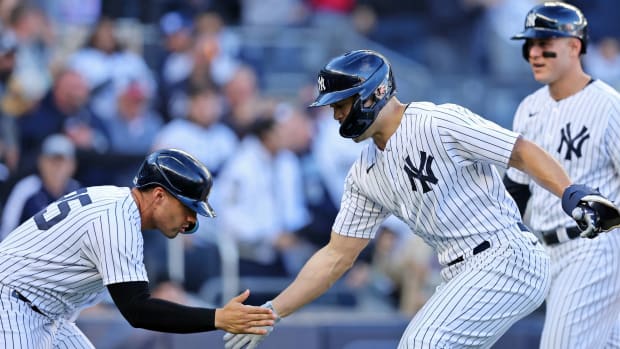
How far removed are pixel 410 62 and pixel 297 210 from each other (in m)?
3.75

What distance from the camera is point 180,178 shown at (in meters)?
5.29

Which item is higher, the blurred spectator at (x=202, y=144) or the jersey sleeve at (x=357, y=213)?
the jersey sleeve at (x=357, y=213)

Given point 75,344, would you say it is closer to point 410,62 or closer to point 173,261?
point 173,261

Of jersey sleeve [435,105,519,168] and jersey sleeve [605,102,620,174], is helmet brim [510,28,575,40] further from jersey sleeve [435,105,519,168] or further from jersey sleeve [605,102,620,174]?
jersey sleeve [435,105,519,168]

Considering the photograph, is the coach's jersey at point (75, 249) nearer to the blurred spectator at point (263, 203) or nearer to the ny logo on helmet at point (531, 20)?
the ny logo on helmet at point (531, 20)

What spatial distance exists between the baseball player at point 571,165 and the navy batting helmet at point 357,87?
4.81 ft

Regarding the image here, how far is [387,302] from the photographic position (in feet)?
33.9

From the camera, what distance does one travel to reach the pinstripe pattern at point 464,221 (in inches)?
211

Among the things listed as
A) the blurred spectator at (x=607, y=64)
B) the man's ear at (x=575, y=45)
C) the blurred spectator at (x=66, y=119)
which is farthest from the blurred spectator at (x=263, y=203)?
the blurred spectator at (x=607, y=64)

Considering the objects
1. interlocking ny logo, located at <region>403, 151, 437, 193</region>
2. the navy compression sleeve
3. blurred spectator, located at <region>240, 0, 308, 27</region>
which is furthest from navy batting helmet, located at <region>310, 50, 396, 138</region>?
blurred spectator, located at <region>240, 0, 308, 27</region>

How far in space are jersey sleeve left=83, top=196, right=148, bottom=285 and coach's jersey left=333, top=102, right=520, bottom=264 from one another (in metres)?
1.34

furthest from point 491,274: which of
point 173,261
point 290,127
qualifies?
point 290,127

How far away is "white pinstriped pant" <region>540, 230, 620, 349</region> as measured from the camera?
242 inches

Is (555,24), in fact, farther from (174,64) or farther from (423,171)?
(174,64)
